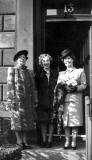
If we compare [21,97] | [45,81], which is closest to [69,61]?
[45,81]

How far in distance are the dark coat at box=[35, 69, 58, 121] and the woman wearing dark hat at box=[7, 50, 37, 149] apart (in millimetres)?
196

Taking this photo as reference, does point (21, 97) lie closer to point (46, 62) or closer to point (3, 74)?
point (46, 62)

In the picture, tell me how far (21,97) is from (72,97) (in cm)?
97

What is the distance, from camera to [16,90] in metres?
7.39

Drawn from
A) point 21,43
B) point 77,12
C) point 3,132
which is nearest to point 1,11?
point 21,43

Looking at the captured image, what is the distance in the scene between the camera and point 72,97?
7.55 m

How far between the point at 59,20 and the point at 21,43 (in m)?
1.07

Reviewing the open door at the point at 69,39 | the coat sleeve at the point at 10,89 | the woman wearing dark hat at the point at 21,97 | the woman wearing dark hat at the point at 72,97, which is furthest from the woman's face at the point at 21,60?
the open door at the point at 69,39

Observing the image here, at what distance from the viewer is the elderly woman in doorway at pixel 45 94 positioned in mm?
7664

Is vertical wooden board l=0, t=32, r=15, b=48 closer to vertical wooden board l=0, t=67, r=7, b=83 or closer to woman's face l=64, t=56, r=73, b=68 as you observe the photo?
vertical wooden board l=0, t=67, r=7, b=83

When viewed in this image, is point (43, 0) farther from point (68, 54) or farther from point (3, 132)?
point (3, 132)

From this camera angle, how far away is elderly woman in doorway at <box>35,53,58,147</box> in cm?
766

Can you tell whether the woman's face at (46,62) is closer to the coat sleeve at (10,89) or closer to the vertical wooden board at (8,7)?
the coat sleeve at (10,89)

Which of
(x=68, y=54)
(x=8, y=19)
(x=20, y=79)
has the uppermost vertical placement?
(x=8, y=19)
